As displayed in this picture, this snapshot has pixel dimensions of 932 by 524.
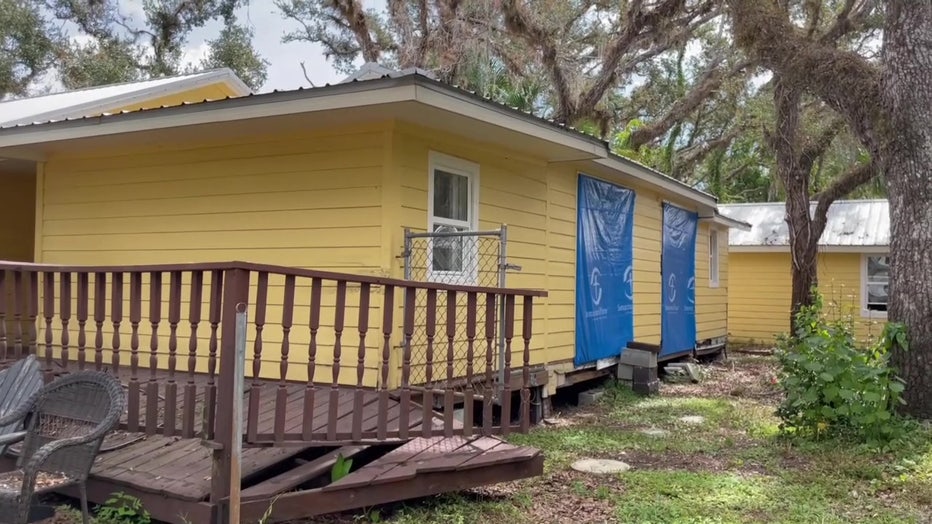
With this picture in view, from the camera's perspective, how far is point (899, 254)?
645 centimetres

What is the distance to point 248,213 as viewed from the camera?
5.96m

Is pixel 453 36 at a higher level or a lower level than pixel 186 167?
higher

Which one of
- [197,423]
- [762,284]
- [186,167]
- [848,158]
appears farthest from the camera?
[762,284]

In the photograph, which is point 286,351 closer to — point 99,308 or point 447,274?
point 99,308

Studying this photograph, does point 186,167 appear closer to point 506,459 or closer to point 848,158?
point 506,459

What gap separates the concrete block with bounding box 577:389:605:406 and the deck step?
14.9 feet

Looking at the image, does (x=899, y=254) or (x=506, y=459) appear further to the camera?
(x=899, y=254)

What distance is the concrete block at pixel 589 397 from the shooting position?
8.20m

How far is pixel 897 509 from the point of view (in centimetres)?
432

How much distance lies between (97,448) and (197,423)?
899 millimetres

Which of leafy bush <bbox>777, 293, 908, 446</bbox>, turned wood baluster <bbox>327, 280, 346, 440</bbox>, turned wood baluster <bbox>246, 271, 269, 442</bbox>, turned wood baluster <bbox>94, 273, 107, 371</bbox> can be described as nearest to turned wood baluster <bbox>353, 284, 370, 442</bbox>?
turned wood baluster <bbox>327, 280, 346, 440</bbox>

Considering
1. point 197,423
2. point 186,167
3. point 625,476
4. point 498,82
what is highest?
point 498,82

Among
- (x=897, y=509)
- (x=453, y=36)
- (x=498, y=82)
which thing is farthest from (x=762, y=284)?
(x=897, y=509)

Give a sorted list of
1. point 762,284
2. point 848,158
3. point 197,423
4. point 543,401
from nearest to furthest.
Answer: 1. point 197,423
2. point 543,401
3. point 848,158
4. point 762,284
